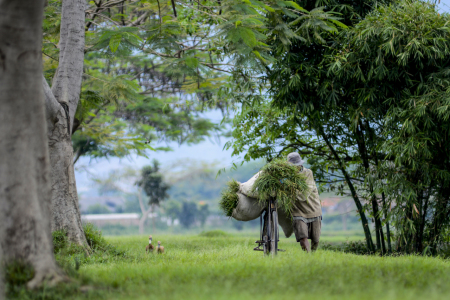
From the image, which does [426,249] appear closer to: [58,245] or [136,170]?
[58,245]

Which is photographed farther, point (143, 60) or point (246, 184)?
point (143, 60)

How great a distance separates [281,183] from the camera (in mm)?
5707

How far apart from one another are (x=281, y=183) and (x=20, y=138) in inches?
131

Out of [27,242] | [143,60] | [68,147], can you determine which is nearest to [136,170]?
[143,60]

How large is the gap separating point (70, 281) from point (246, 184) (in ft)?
10.5

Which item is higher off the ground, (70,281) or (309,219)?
(309,219)

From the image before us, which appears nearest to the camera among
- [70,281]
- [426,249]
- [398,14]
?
[70,281]

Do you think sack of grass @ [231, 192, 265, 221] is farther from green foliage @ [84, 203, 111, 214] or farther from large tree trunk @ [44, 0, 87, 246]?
green foliage @ [84, 203, 111, 214]

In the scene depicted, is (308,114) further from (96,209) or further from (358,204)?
(96,209)

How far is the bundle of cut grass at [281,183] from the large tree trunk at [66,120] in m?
2.93

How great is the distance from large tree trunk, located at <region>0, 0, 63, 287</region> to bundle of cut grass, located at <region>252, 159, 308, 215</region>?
115 inches

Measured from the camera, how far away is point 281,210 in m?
6.23

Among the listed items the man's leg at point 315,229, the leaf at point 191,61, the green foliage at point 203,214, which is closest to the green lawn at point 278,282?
the man's leg at point 315,229

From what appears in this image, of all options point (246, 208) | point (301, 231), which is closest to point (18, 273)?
point (246, 208)
